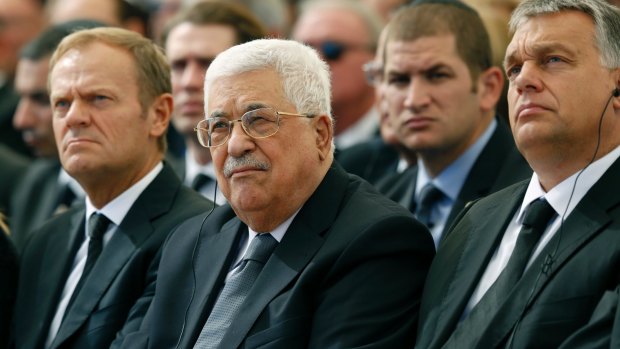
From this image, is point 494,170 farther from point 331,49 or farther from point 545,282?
point 331,49

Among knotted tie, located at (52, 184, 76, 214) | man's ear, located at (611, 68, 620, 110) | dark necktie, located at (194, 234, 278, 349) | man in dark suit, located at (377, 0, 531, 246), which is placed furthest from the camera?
knotted tie, located at (52, 184, 76, 214)

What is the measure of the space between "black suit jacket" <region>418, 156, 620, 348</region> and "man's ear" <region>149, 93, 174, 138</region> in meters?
1.67

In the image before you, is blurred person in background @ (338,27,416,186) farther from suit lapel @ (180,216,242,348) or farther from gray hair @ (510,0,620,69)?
gray hair @ (510,0,620,69)

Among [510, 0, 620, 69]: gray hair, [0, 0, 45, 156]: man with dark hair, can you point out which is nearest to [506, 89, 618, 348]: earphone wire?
[510, 0, 620, 69]: gray hair

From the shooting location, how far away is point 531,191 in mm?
3889

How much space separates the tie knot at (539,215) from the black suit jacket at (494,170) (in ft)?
3.82

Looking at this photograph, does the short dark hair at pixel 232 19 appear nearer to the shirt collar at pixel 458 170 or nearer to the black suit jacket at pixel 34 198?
the black suit jacket at pixel 34 198

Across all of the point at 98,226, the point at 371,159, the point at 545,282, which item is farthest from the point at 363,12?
the point at 545,282

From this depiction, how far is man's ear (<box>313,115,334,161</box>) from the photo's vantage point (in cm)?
420

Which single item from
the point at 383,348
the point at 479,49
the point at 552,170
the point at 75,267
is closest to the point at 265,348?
the point at 383,348

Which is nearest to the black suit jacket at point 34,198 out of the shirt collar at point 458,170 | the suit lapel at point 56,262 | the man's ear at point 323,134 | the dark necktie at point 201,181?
the dark necktie at point 201,181

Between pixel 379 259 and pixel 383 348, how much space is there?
0.29 m

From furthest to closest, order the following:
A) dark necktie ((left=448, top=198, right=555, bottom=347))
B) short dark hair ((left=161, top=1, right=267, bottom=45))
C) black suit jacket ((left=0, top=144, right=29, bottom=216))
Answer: black suit jacket ((left=0, top=144, right=29, bottom=216)), short dark hair ((left=161, top=1, right=267, bottom=45)), dark necktie ((left=448, top=198, right=555, bottom=347))

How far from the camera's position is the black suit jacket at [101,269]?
186 inches
